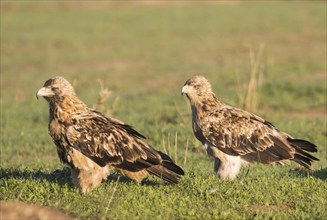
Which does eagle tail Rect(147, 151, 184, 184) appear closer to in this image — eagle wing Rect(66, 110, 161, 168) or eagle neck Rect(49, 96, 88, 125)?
eagle wing Rect(66, 110, 161, 168)

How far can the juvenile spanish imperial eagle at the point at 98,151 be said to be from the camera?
29.8ft

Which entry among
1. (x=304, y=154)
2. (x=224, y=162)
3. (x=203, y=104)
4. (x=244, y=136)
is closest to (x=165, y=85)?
(x=203, y=104)

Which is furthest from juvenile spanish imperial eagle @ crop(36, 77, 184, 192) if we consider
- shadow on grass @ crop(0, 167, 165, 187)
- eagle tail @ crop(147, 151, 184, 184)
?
shadow on grass @ crop(0, 167, 165, 187)

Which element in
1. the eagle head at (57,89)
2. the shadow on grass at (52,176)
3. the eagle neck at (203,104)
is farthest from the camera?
the eagle neck at (203,104)

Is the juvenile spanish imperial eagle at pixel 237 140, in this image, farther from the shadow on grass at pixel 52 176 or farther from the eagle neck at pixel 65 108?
the eagle neck at pixel 65 108

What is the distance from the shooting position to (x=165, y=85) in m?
23.1

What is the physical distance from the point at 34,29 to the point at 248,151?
25233 mm

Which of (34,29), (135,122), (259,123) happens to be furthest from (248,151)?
(34,29)

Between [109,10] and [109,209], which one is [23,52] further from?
[109,209]

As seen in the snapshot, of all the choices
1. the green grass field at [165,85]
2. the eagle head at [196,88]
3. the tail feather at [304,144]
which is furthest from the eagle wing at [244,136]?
the green grass field at [165,85]

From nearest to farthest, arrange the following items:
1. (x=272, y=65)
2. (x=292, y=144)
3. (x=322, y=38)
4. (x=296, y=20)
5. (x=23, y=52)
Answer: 1. (x=292, y=144)
2. (x=272, y=65)
3. (x=23, y=52)
4. (x=322, y=38)
5. (x=296, y=20)

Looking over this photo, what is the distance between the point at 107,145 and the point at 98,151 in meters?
0.13

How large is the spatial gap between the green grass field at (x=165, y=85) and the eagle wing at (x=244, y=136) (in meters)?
0.48

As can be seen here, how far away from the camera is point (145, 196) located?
881cm
